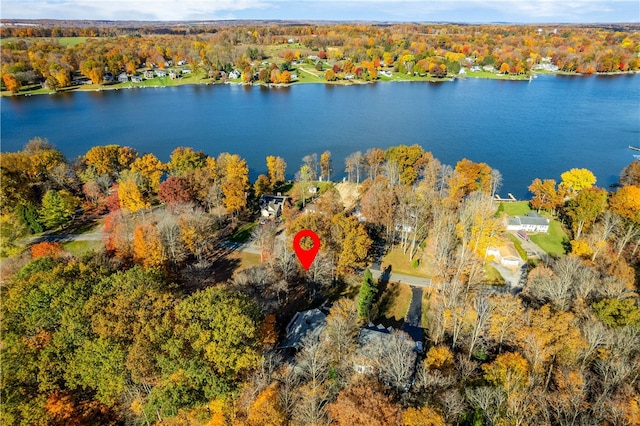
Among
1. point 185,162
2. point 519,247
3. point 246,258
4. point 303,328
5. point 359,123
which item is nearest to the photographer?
point 303,328

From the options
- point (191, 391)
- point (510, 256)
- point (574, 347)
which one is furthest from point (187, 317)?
point (510, 256)

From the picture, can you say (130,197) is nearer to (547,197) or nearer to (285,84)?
(547,197)

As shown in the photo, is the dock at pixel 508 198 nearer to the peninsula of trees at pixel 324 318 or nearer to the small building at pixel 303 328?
the peninsula of trees at pixel 324 318

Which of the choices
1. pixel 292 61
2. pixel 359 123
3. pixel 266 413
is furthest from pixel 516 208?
pixel 292 61

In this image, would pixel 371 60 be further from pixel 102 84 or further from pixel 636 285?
pixel 636 285

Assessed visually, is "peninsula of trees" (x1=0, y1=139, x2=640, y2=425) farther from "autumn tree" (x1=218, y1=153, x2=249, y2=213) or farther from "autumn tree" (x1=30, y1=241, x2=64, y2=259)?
"autumn tree" (x1=218, y1=153, x2=249, y2=213)

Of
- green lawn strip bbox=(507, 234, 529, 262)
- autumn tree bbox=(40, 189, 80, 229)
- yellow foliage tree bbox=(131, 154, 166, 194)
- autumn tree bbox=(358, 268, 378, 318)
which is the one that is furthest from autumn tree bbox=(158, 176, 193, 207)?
green lawn strip bbox=(507, 234, 529, 262)
